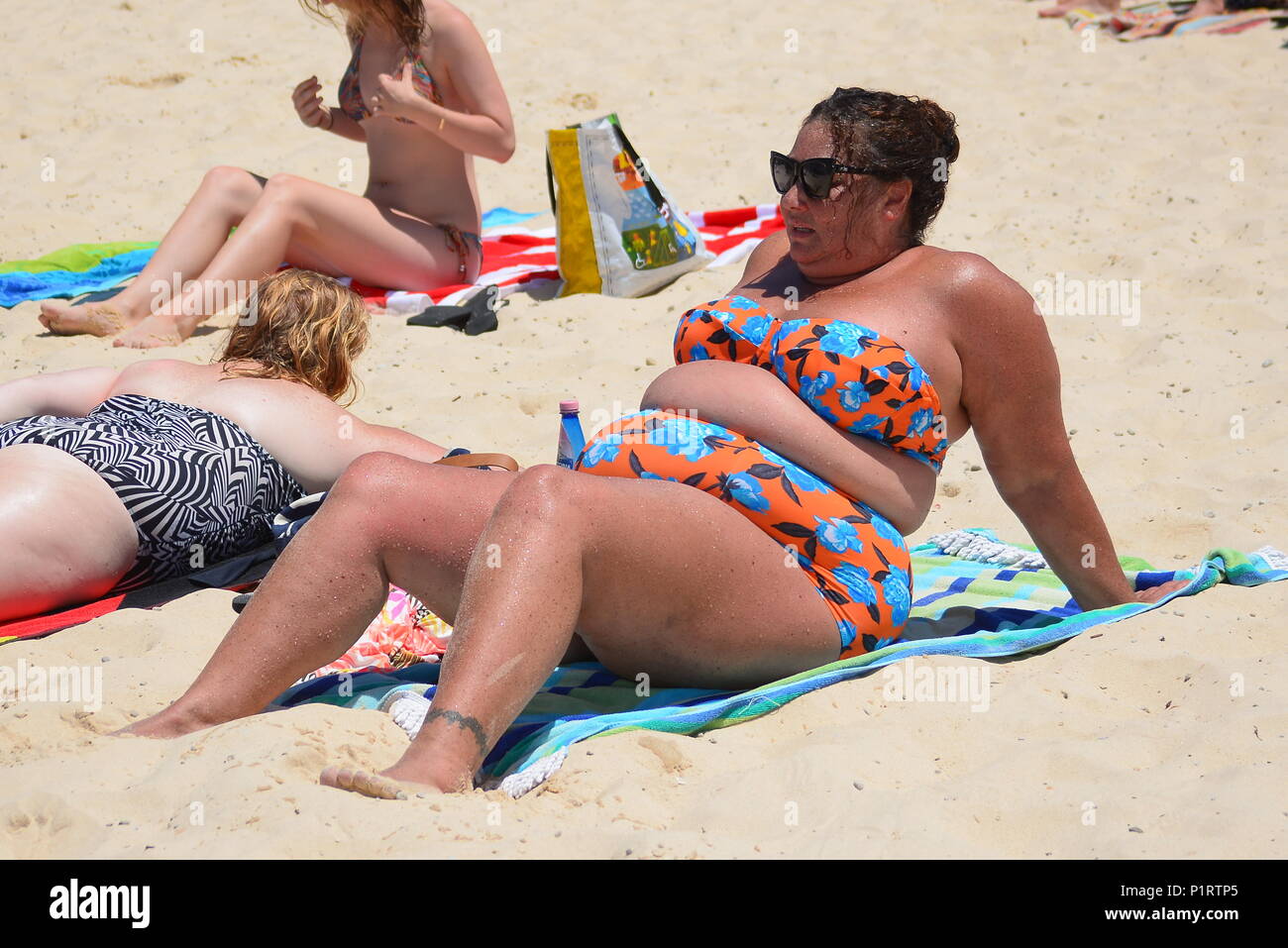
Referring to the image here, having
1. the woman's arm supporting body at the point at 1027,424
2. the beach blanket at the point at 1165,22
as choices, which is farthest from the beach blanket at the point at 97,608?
the beach blanket at the point at 1165,22

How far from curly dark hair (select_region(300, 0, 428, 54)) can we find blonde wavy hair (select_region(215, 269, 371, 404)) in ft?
5.42

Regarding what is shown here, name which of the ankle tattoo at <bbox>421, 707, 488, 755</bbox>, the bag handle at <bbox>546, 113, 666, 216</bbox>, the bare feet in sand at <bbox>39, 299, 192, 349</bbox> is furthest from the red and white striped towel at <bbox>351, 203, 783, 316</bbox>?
the ankle tattoo at <bbox>421, 707, 488, 755</bbox>

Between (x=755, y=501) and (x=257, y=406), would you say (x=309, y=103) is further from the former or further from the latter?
(x=755, y=501)

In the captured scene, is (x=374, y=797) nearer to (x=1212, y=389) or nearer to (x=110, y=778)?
(x=110, y=778)

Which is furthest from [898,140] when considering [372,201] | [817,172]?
[372,201]

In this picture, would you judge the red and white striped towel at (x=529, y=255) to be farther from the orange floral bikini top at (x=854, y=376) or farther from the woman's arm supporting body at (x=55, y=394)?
the orange floral bikini top at (x=854, y=376)

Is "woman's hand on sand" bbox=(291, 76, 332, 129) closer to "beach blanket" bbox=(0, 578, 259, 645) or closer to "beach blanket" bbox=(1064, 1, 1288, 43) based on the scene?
"beach blanket" bbox=(0, 578, 259, 645)

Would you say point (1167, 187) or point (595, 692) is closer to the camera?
point (595, 692)

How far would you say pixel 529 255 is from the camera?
542 cm

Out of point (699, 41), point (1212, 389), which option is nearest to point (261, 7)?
point (699, 41)

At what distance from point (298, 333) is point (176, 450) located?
47 centimetres

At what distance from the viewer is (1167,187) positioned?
224 inches
